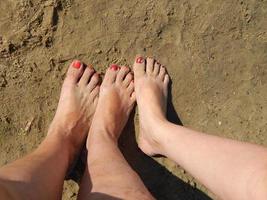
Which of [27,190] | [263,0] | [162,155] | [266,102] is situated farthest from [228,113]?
[27,190]

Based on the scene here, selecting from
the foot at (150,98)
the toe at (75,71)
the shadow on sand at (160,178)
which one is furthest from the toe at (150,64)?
the toe at (75,71)

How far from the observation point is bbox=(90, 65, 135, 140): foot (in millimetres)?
2250

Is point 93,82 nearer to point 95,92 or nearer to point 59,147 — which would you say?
point 95,92

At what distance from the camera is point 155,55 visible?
2301mm

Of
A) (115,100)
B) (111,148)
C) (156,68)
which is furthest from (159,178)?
(156,68)

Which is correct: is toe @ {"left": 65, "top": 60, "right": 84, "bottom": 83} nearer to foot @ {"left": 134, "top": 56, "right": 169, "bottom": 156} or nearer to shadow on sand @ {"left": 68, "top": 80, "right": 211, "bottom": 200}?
foot @ {"left": 134, "top": 56, "right": 169, "bottom": 156}

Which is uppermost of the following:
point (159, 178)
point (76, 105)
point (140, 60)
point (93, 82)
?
point (140, 60)

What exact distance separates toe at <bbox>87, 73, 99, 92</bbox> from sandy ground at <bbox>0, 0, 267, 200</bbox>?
8 centimetres

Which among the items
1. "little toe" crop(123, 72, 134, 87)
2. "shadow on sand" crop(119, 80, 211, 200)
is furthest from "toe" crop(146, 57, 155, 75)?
"shadow on sand" crop(119, 80, 211, 200)

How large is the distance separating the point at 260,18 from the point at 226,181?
930 millimetres

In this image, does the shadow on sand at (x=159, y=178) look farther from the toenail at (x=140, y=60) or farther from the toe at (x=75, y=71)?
the toe at (x=75, y=71)

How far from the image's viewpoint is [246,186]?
5.17ft

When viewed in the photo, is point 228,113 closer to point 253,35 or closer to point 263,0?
point 253,35

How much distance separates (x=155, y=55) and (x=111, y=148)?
1.75 feet
